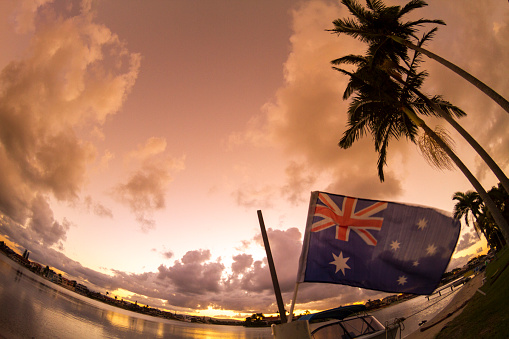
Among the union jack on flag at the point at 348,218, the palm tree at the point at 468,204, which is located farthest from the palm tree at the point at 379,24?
the palm tree at the point at 468,204

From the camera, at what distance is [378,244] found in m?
6.21

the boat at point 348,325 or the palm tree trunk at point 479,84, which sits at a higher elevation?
the palm tree trunk at point 479,84

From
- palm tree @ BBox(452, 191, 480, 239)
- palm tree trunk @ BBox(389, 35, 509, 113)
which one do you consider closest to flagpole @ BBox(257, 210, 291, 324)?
palm tree trunk @ BBox(389, 35, 509, 113)

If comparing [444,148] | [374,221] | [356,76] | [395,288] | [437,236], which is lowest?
[395,288]

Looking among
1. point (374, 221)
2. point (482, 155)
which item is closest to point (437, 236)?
point (374, 221)

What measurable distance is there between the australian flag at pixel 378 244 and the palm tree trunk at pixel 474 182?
441 cm

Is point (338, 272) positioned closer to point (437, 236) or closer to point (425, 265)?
point (425, 265)

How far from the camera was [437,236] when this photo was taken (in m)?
6.18

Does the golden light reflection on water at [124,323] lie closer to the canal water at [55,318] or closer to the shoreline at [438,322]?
the canal water at [55,318]

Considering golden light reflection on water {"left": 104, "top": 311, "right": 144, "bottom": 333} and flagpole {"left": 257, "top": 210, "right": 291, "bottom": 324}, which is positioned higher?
flagpole {"left": 257, "top": 210, "right": 291, "bottom": 324}

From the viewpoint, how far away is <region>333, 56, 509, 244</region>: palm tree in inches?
466

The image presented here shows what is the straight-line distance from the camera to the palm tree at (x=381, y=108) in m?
11.8

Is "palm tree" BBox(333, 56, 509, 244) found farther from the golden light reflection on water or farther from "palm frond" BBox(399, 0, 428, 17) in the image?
the golden light reflection on water

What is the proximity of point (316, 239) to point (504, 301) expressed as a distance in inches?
341
